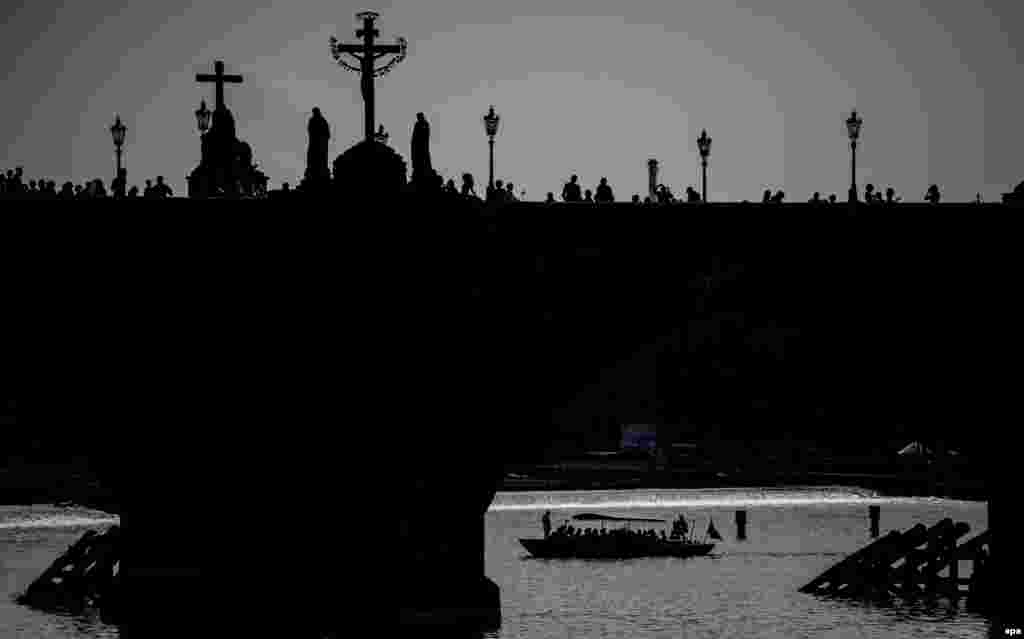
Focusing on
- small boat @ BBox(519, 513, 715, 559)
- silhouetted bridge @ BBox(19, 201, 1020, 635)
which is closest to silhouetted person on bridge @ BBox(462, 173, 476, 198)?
silhouetted bridge @ BBox(19, 201, 1020, 635)

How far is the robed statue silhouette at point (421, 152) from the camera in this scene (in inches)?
2517

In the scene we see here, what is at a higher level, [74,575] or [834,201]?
[834,201]

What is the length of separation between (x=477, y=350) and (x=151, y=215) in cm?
895

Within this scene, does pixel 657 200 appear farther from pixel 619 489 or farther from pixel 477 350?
pixel 619 489

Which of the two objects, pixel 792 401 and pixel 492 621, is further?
pixel 792 401

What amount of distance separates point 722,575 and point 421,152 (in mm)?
42490

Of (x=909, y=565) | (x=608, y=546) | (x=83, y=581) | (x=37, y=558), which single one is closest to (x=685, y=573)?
(x=608, y=546)

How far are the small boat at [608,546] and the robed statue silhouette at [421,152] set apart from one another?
4735 centimetres

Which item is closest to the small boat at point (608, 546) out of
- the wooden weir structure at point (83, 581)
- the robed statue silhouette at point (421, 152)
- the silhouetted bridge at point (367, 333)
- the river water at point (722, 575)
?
the river water at point (722, 575)

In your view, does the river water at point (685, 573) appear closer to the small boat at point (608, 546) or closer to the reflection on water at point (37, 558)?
the reflection on water at point (37, 558)

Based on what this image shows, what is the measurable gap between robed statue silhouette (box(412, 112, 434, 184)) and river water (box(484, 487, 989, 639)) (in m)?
17.0

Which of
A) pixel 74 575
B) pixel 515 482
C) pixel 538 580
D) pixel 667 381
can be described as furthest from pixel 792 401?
pixel 74 575

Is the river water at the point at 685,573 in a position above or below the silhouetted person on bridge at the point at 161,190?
below

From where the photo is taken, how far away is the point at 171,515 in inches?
2611
